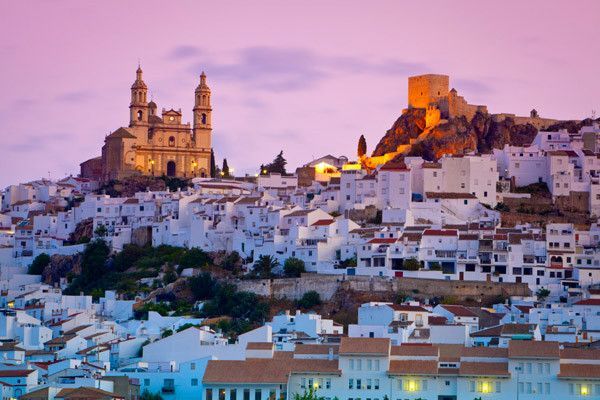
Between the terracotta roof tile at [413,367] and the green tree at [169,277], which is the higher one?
the green tree at [169,277]

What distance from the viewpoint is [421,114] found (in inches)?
4085

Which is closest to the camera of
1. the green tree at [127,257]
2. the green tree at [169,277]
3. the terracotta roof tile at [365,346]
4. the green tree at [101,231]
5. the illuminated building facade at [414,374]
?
the illuminated building facade at [414,374]

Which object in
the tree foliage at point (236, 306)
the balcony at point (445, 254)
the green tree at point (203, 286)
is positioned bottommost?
the tree foliage at point (236, 306)

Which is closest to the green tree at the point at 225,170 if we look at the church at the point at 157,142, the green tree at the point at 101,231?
the church at the point at 157,142

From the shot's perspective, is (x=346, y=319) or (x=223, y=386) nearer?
(x=223, y=386)

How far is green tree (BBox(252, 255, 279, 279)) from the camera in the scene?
261 feet

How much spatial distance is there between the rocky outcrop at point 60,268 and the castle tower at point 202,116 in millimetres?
18284

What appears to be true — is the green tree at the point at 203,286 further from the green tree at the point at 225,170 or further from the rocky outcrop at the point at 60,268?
the green tree at the point at 225,170

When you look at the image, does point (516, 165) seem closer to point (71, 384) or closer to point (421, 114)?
point (421, 114)

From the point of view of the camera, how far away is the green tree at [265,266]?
79.6m

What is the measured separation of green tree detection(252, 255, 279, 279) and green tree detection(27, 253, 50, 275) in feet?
49.2

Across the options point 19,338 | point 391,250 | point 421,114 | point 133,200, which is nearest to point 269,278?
point 391,250

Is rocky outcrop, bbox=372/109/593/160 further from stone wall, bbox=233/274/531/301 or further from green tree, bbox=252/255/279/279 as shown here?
stone wall, bbox=233/274/531/301

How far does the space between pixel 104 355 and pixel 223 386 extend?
9.27 metres
